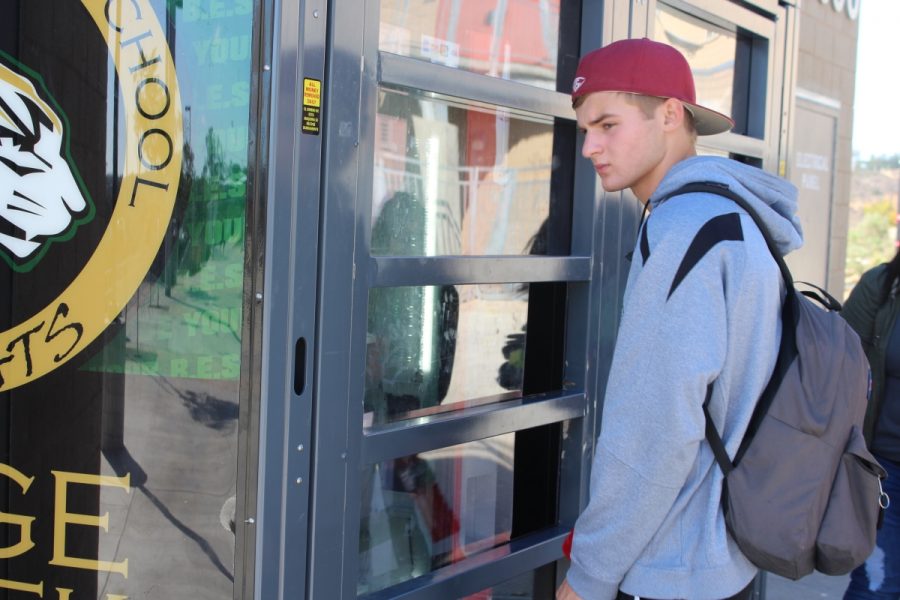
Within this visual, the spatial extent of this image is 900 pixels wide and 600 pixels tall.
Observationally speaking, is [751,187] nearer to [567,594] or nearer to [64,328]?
[567,594]

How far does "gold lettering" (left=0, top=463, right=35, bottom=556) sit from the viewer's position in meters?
1.83

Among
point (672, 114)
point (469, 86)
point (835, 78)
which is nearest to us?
point (672, 114)

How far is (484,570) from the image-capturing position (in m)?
2.28

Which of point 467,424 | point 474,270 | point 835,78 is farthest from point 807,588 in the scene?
point 835,78

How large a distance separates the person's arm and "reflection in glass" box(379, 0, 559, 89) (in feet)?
2.92

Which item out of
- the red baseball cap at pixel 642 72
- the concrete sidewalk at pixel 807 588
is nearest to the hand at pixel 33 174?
the red baseball cap at pixel 642 72

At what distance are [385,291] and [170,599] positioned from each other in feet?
2.57

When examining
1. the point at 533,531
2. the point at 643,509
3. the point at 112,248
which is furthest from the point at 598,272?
the point at 112,248

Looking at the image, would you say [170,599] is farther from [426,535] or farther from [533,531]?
[533,531]

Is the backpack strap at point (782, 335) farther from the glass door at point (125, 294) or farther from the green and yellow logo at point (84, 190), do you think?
the green and yellow logo at point (84, 190)

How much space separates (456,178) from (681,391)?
1024 mm

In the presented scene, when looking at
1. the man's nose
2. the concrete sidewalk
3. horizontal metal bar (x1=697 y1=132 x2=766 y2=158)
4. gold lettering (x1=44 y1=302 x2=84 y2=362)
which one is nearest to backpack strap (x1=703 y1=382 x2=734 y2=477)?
the man's nose

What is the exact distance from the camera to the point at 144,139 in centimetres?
176

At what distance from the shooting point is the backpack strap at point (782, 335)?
60.4 inches
